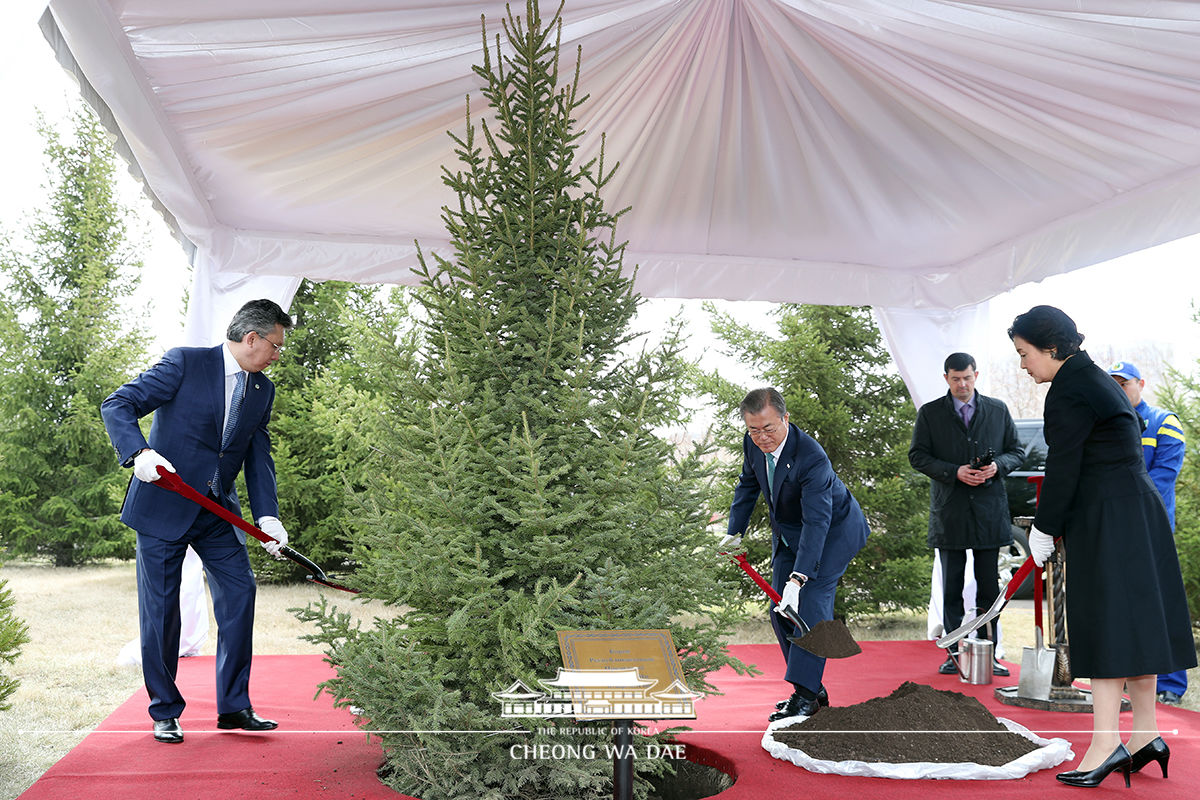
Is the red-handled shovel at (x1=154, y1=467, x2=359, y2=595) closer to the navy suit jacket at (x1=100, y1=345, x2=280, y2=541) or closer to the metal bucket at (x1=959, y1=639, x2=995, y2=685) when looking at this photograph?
the navy suit jacket at (x1=100, y1=345, x2=280, y2=541)

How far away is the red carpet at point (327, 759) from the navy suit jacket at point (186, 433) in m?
0.99

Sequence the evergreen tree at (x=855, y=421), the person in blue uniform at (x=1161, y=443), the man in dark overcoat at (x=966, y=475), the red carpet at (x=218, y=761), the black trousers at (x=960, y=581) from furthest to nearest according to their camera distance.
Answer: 1. the evergreen tree at (x=855, y=421)
2. the black trousers at (x=960, y=581)
3. the man in dark overcoat at (x=966, y=475)
4. the person in blue uniform at (x=1161, y=443)
5. the red carpet at (x=218, y=761)

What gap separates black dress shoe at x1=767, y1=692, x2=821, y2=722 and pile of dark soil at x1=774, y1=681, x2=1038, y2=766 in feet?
1.11

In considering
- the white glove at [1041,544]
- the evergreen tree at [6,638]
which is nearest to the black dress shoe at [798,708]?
the white glove at [1041,544]

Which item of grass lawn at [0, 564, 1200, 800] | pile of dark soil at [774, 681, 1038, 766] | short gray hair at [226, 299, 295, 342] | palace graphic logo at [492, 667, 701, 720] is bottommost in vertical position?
Answer: grass lawn at [0, 564, 1200, 800]

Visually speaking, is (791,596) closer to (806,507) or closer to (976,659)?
(806,507)

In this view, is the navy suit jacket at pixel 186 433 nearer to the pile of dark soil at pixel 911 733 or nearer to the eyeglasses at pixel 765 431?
the eyeglasses at pixel 765 431

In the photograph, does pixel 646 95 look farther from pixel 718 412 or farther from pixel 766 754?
pixel 718 412

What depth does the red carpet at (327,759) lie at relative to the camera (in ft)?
11.2

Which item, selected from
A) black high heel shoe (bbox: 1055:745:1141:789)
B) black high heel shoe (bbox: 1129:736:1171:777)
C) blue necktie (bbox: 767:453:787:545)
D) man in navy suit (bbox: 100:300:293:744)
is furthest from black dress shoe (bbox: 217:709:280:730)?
black high heel shoe (bbox: 1129:736:1171:777)

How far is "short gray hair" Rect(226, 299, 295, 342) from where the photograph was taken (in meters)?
4.21

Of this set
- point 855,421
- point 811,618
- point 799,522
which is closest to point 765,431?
point 799,522

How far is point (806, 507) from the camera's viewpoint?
14.5ft

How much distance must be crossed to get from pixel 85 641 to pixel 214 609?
466 centimetres
